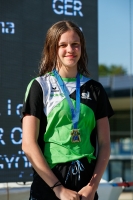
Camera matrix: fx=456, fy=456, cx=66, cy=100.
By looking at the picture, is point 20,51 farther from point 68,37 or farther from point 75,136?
point 75,136

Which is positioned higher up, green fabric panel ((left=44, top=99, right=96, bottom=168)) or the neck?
the neck

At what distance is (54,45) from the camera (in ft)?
5.86

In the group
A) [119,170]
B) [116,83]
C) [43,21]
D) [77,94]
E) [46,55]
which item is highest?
[43,21]

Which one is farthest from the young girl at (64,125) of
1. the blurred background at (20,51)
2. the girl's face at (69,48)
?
the blurred background at (20,51)

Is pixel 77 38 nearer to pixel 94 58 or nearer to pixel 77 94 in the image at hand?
pixel 77 94

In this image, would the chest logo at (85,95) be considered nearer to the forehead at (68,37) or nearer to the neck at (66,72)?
the neck at (66,72)

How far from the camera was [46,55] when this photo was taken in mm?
1842

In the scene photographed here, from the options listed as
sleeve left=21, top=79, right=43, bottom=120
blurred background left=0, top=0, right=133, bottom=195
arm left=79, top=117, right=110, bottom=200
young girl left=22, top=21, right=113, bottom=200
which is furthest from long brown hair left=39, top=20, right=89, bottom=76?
blurred background left=0, top=0, right=133, bottom=195

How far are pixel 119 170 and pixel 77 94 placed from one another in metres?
7.02

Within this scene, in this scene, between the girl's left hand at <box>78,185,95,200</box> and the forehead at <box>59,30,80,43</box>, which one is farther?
the forehead at <box>59,30,80,43</box>

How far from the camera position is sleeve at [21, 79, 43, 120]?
171cm

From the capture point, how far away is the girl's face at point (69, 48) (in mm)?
1761

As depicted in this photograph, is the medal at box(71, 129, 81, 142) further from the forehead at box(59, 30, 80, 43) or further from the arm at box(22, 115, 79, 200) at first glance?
the forehead at box(59, 30, 80, 43)

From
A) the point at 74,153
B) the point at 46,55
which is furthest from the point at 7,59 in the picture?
the point at 74,153
